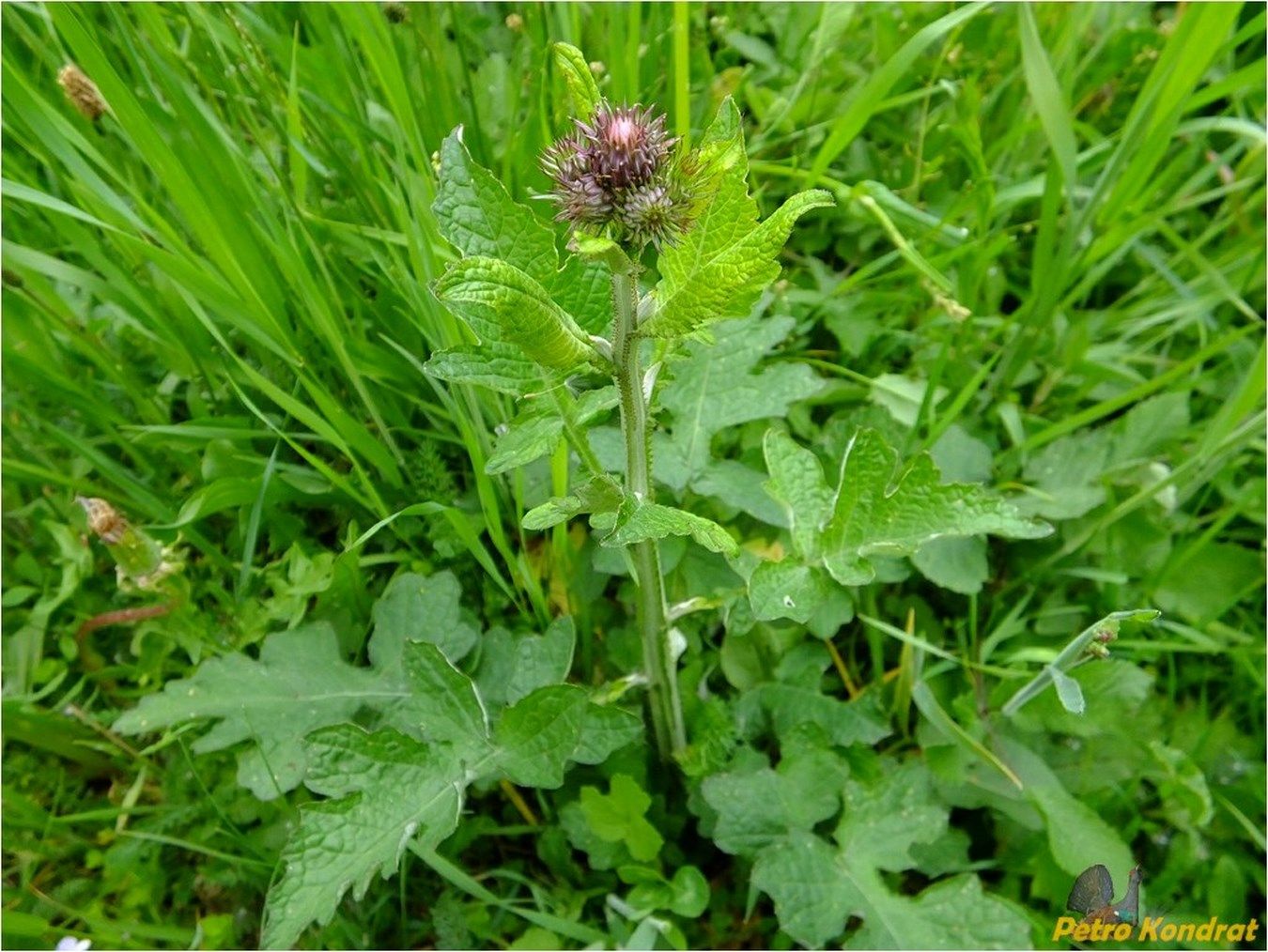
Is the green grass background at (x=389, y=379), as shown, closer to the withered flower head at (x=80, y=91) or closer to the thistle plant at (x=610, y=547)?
the withered flower head at (x=80, y=91)

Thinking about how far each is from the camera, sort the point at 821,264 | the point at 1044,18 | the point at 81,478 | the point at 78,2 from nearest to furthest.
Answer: the point at 78,2, the point at 81,478, the point at 821,264, the point at 1044,18

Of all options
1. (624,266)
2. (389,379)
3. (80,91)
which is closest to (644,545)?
(624,266)

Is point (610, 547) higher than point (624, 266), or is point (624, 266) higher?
point (624, 266)

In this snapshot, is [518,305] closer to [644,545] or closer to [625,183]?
[625,183]

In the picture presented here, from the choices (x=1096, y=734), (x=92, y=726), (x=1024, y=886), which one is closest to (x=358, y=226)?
(x=92, y=726)

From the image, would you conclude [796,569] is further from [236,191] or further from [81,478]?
[81,478]

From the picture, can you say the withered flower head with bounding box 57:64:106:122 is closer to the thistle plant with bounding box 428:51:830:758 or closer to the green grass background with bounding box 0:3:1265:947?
the green grass background with bounding box 0:3:1265:947
